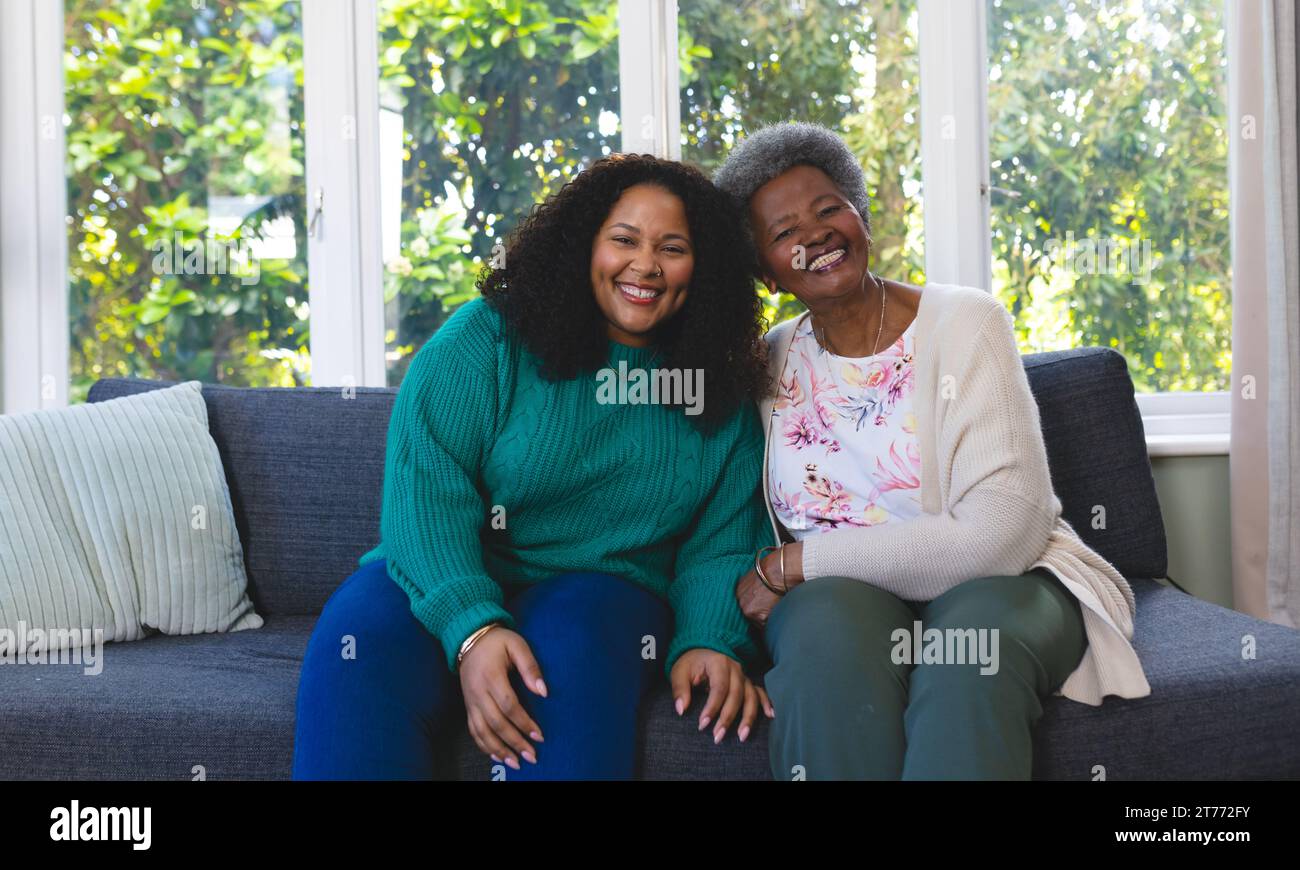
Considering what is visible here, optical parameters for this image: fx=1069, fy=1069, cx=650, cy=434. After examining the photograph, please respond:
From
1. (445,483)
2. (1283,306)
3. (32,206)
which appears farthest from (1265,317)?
(32,206)

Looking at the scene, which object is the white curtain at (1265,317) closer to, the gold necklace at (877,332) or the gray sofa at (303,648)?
the gray sofa at (303,648)

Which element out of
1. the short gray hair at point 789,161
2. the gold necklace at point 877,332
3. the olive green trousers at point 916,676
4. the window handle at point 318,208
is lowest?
the olive green trousers at point 916,676

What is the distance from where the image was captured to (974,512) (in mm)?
1400

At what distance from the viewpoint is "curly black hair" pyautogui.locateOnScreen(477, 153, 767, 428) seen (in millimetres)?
1560

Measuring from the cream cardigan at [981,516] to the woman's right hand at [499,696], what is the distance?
42 centimetres

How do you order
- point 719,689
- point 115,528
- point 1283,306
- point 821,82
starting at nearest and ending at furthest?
1. point 719,689
2. point 115,528
3. point 1283,306
4. point 821,82

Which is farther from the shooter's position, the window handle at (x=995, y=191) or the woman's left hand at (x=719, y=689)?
the window handle at (x=995, y=191)

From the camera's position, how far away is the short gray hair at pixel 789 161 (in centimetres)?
163

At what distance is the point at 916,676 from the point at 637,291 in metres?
0.65

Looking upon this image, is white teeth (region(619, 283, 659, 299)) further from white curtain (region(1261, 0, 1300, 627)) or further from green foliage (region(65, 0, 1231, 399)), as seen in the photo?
white curtain (region(1261, 0, 1300, 627))

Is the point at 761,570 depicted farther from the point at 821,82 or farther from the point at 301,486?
the point at 821,82

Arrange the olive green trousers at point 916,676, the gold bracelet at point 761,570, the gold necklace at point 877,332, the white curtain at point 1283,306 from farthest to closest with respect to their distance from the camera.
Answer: the white curtain at point 1283,306
the gold necklace at point 877,332
the gold bracelet at point 761,570
the olive green trousers at point 916,676

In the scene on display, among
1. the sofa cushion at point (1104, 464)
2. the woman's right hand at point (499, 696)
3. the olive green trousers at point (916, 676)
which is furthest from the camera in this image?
the sofa cushion at point (1104, 464)

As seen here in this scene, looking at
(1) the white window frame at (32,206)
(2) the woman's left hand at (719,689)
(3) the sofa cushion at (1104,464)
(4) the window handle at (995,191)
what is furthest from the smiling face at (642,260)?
(1) the white window frame at (32,206)
